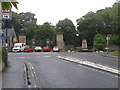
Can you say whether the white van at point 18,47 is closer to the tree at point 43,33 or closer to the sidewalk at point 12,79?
the tree at point 43,33

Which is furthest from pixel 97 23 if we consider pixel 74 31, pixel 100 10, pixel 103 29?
pixel 100 10

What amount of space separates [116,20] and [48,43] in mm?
24218

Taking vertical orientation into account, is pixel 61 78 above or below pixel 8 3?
below

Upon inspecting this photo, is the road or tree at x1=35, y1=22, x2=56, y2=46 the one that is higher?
tree at x1=35, y1=22, x2=56, y2=46

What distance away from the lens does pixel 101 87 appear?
9.67 meters

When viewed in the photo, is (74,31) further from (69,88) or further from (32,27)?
(69,88)

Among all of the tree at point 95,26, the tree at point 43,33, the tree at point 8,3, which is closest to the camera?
the tree at point 8,3

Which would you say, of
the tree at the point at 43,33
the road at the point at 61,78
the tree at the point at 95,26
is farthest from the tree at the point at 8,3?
the tree at the point at 43,33

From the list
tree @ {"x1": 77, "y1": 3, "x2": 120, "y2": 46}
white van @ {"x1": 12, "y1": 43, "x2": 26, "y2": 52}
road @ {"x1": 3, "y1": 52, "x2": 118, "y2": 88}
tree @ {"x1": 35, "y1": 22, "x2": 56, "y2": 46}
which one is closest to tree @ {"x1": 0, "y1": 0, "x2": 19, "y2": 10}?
road @ {"x1": 3, "y1": 52, "x2": 118, "y2": 88}

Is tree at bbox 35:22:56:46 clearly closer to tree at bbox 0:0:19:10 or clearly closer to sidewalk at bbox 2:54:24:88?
sidewalk at bbox 2:54:24:88

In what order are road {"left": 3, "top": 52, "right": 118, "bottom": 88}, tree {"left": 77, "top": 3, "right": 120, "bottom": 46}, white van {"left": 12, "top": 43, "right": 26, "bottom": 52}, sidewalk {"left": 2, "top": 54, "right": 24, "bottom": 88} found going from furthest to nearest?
tree {"left": 77, "top": 3, "right": 120, "bottom": 46}, white van {"left": 12, "top": 43, "right": 26, "bottom": 52}, road {"left": 3, "top": 52, "right": 118, "bottom": 88}, sidewalk {"left": 2, "top": 54, "right": 24, "bottom": 88}

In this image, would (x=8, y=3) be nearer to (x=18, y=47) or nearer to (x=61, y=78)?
(x=61, y=78)

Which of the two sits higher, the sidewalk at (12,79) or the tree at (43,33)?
the tree at (43,33)

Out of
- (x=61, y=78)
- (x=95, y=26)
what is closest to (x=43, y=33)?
(x=95, y=26)
